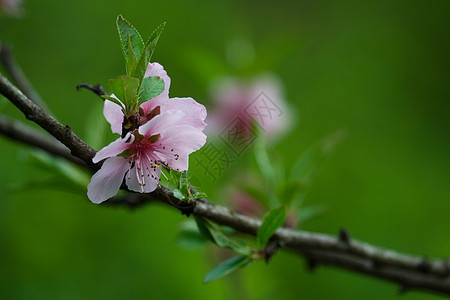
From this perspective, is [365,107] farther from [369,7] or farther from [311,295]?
[311,295]

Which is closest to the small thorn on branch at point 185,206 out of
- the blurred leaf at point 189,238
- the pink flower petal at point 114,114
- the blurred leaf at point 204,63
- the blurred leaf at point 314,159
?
the pink flower petal at point 114,114

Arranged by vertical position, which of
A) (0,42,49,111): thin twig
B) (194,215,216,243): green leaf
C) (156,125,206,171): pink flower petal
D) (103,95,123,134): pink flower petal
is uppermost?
(0,42,49,111): thin twig

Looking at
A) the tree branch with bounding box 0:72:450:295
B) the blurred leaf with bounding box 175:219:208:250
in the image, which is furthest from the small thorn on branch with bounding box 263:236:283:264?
the blurred leaf with bounding box 175:219:208:250

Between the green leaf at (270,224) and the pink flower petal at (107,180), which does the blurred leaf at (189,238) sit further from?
the pink flower petal at (107,180)

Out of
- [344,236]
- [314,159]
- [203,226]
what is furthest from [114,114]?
[314,159]

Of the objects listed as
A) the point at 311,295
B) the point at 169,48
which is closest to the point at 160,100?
the point at 311,295

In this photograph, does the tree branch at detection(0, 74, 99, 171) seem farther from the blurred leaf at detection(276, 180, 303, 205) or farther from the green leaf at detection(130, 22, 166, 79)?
the blurred leaf at detection(276, 180, 303, 205)
